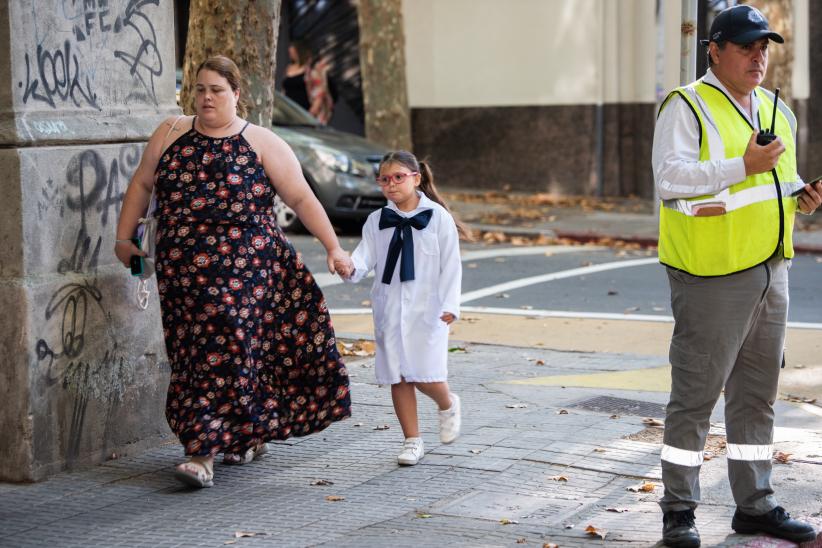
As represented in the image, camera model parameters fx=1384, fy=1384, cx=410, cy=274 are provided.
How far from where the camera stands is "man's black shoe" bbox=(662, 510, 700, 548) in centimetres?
482

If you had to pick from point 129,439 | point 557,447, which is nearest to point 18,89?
point 129,439

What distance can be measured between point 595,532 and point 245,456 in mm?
1805

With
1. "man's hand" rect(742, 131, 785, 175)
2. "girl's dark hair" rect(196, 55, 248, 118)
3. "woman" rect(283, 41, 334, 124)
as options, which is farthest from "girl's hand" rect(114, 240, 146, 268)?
"woman" rect(283, 41, 334, 124)

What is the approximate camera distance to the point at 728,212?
482 cm

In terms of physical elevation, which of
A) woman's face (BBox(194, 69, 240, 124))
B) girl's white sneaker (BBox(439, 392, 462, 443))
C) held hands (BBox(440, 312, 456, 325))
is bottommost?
girl's white sneaker (BBox(439, 392, 462, 443))

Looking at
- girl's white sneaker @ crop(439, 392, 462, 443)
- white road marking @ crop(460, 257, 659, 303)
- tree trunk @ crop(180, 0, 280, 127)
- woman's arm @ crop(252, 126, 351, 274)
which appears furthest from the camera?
white road marking @ crop(460, 257, 659, 303)

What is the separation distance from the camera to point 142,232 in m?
5.99

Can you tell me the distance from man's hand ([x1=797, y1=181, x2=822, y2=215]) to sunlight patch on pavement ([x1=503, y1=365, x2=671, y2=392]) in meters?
2.98

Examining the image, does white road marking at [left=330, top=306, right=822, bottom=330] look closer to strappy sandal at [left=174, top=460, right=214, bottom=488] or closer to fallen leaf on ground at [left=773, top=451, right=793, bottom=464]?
fallen leaf on ground at [left=773, top=451, right=793, bottom=464]

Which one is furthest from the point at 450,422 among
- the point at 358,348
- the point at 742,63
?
the point at 358,348

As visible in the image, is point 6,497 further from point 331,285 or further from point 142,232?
point 331,285

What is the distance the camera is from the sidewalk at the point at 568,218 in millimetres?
15711

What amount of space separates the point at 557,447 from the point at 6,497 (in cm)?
239

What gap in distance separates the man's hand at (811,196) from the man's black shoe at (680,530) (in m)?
1.17
